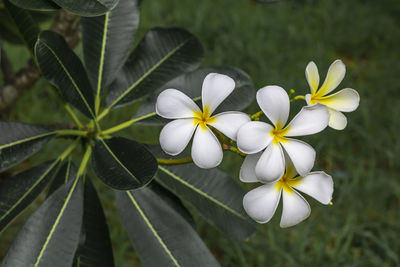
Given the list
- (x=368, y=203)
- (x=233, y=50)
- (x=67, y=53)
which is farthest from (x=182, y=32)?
(x=233, y=50)

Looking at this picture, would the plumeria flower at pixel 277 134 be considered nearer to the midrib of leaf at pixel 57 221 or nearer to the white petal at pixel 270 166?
the white petal at pixel 270 166

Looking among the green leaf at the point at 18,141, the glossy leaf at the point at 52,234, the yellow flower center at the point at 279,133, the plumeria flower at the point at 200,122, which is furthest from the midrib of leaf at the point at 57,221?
the yellow flower center at the point at 279,133

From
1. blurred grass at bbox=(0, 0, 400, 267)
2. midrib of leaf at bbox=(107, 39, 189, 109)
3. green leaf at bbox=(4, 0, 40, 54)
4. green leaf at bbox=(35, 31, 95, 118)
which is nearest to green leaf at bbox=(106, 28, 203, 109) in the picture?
midrib of leaf at bbox=(107, 39, 189, 109)

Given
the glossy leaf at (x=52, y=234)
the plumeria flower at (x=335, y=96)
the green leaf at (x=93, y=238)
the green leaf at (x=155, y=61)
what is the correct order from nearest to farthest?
the plumeria flower at (x=335, y=96) < the glossy leaf at (x=52, y=234) < the green leaf at (x=93, y=238) < the green leaf at (x=155, y=61)

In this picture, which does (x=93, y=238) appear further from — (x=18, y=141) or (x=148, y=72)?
(x=148, y=72)

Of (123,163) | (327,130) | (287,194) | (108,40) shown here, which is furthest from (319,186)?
(327,130)

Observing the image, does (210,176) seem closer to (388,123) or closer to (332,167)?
(332,167)

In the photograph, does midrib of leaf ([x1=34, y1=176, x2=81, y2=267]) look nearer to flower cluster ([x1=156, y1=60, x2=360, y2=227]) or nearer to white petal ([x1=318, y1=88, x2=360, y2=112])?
flower cluster ([x1=156, y1=60, x2=360, y2=227])
